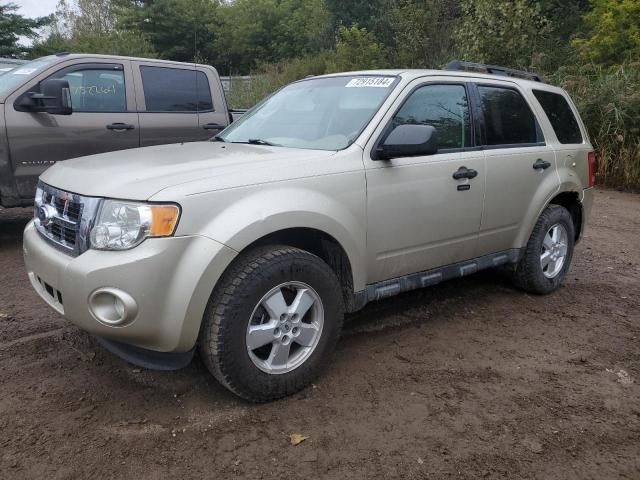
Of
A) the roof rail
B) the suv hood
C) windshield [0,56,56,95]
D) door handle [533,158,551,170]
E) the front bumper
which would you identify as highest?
windshield [0,56,56,95]

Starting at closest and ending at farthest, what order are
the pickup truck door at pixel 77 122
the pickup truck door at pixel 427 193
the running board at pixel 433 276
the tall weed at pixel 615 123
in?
the pickup truck door at pixel 427 193
the running board at pixel 433 276
the pickup truck door at pixel 77 122
the tall weed at pixel 615 123

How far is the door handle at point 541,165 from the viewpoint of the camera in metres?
4.43

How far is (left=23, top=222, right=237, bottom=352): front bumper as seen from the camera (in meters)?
2.54

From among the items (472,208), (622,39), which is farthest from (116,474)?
(622,39)

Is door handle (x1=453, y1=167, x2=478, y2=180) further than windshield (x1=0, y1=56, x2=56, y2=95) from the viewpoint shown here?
No

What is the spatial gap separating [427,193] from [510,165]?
39.3 inches

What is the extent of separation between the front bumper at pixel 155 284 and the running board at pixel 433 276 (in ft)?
3.47

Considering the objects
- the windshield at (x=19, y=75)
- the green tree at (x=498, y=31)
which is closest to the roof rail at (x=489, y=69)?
the windshield at (x=19, y=75)

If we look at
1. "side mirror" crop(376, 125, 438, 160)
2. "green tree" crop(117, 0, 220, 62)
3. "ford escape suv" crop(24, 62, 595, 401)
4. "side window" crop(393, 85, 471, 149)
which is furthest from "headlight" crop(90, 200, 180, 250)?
"green tree" crop(117, 0, 220, 62)

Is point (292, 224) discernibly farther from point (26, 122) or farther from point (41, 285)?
point (26, 122)

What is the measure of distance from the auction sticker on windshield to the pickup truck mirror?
3.14 meters

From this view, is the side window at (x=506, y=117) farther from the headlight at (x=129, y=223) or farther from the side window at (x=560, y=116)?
the headlight at (x=129, y=223)

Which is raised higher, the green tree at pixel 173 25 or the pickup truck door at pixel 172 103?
the green tree at pixel 173 25

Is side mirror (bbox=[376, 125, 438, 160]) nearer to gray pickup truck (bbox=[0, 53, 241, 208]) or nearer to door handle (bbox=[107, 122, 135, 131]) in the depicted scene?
gray pickup truck (bbox=[0, 53, 241, 208])
